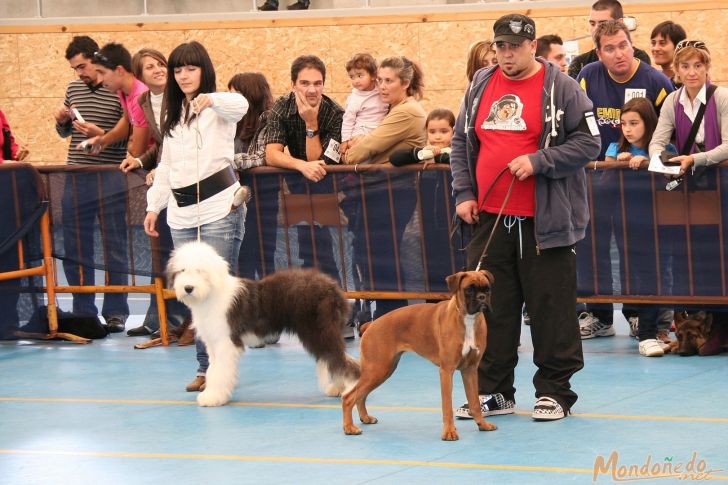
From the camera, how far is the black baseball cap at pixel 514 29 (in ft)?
18.4

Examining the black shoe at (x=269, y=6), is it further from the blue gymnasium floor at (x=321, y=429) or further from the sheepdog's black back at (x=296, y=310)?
the sheepdog's black back at (x=296, y=310)

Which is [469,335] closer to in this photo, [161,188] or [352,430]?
[352,430]

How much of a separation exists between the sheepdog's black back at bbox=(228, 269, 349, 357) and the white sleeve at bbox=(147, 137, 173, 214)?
974mm

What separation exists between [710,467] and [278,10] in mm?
11433

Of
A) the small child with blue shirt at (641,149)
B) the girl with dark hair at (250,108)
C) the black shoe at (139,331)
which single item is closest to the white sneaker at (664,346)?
the small child with blue shirt at (641,149)

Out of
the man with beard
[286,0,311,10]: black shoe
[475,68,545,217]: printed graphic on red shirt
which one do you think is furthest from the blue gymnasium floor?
[286,0,311,10]: black shoe

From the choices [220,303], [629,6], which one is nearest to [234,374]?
[220,303]

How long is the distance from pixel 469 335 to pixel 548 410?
731mm

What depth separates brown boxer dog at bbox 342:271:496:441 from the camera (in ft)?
17.6

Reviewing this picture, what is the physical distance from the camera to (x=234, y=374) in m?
6.64

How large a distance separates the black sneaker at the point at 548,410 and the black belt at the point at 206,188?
250 centimetres

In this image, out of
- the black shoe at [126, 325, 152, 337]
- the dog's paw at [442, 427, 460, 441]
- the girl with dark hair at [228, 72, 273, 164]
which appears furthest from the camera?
the black shoe at [126, 325, 152, 337]

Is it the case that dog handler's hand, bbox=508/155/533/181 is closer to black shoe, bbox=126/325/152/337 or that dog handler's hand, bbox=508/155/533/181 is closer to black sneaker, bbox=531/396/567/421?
black sneaker, bbox=531/396/567/421

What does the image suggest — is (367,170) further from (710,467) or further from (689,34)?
(689,34)
